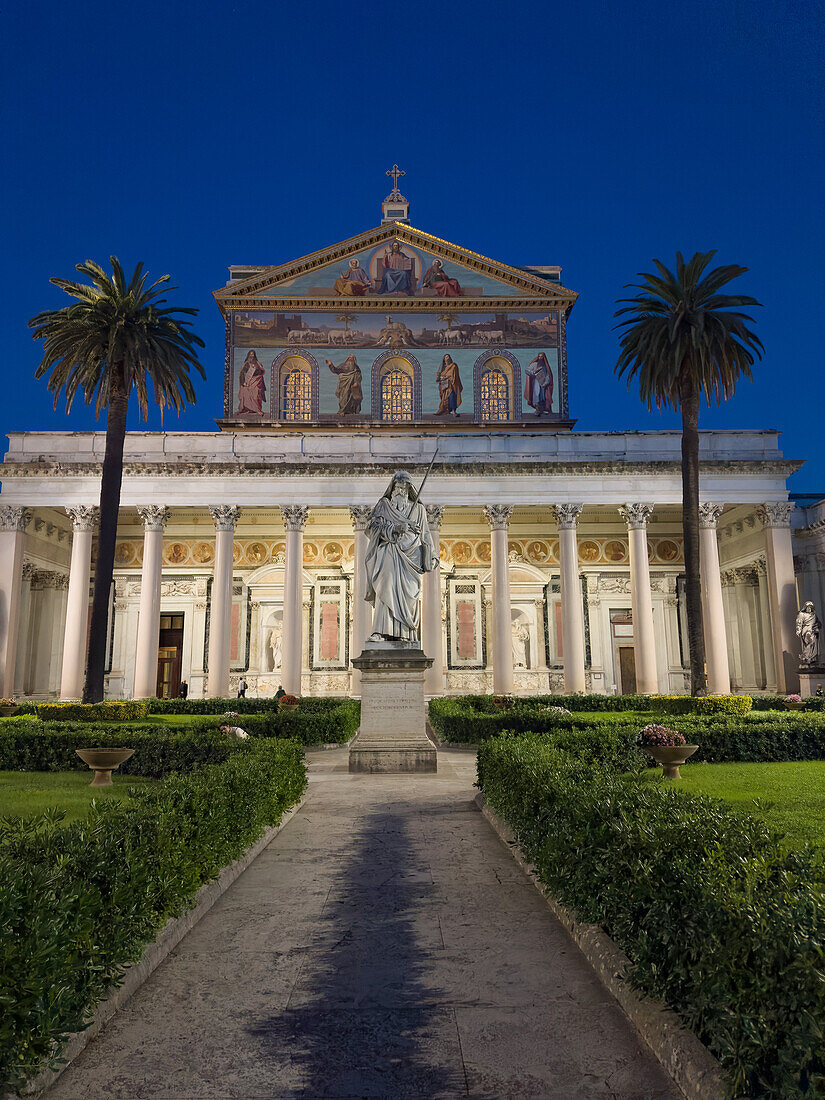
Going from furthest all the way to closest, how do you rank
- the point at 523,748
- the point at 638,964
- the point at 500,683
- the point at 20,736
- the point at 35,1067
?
the point at 500,683 → the point at 20,736 → the point at 523,748 → the point at 638,964 → the point at 35,1067

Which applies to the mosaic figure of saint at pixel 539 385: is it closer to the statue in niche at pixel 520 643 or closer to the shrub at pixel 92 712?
the statue in niche at pixel 520 643

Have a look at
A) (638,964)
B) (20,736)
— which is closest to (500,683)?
(20,736)

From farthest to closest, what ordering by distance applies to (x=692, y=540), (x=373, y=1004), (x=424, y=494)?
(x=424, y=494) → (x=692, y=540) → (x=373, y=1004)

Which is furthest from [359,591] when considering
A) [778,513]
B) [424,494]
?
[778,513]

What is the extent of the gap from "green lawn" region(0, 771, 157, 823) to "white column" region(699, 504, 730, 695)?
2463 centimetres

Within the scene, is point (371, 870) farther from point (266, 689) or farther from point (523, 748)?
point (266, 689)

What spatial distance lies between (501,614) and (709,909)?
2803cm

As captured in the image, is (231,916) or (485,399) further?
(485,399)

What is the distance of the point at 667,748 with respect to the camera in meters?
11.8

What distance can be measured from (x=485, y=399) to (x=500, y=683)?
1487cm

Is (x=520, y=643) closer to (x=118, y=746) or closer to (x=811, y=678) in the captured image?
(x=811, y=678)

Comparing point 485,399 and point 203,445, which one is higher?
point 485,399

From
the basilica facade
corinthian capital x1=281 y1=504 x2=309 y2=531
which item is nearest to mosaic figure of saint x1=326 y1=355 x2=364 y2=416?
the basilica facade

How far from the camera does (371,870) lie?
7266 millimetres
